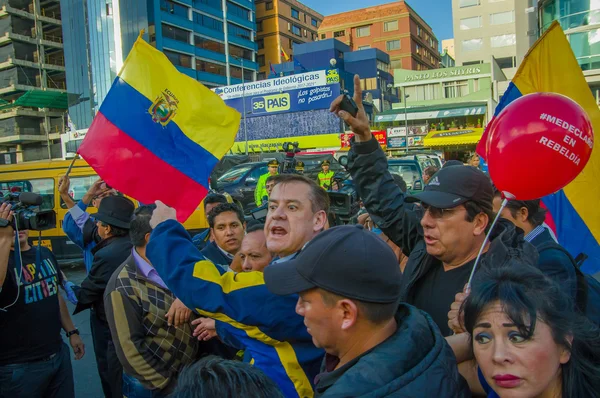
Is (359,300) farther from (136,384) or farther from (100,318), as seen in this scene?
(100,318)

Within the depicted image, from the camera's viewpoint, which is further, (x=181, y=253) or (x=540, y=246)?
(x=540, y=246)

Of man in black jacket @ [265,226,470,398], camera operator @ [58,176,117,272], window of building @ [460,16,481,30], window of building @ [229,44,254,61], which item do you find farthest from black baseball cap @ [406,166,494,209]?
window of building @ [229,44,254,61]

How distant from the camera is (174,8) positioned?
54125 millimetres

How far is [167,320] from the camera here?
2.55 m

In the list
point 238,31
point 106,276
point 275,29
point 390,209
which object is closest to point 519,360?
point 390,209

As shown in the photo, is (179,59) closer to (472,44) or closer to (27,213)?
(472,44)

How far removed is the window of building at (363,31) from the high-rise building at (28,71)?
4402cm

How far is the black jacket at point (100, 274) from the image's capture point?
3.42 metres

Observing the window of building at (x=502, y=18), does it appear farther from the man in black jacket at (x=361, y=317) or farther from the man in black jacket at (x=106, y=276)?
the man in black jacket at (x=361, y=317)

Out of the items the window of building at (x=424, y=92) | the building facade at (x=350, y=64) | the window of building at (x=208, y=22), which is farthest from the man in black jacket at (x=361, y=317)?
the window of building at (x=208, y=22)

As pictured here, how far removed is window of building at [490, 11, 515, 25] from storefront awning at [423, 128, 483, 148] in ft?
74.0

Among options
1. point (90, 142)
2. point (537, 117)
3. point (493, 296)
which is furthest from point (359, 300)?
point (90, 142)

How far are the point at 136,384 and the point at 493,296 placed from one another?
212cm

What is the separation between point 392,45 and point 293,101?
39.6 meters
